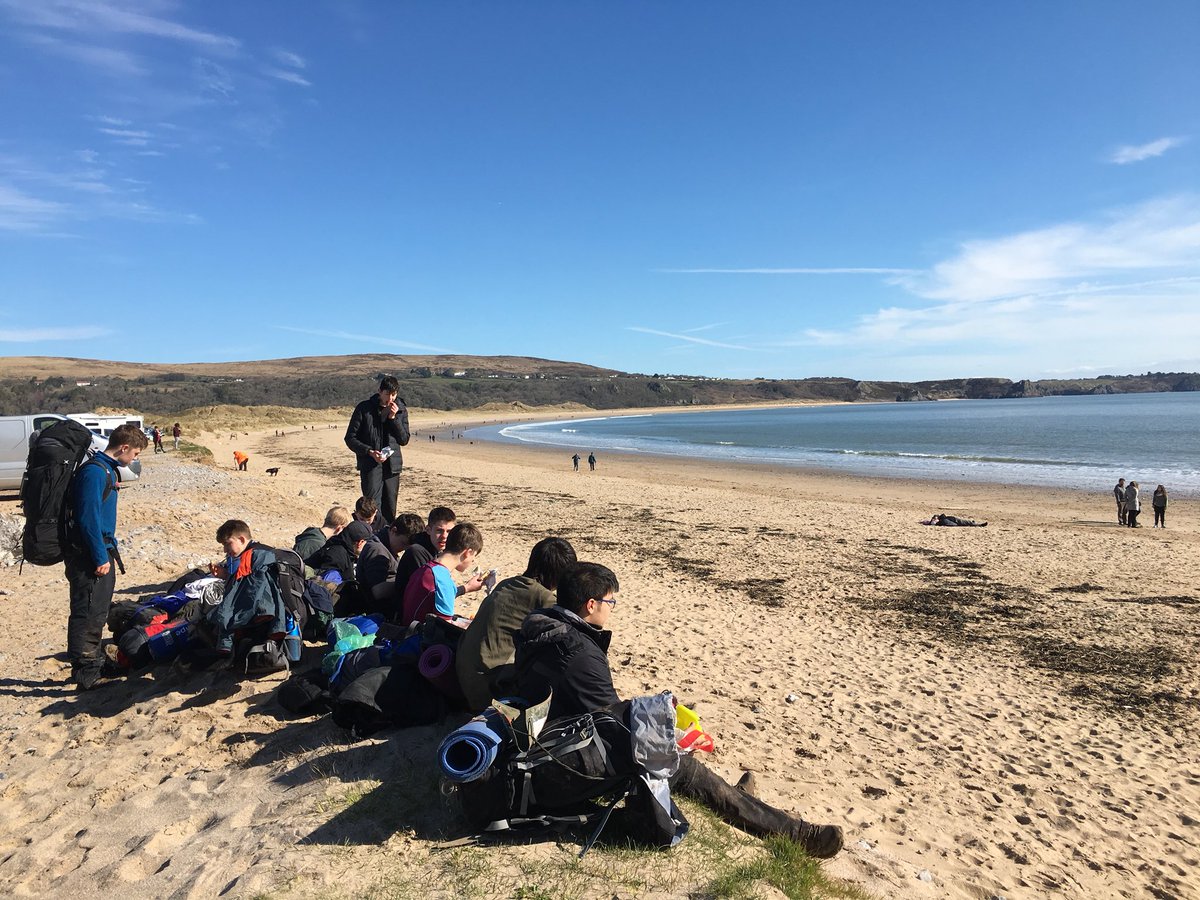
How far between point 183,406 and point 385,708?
90033 mm

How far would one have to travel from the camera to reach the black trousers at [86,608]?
15.5 ft

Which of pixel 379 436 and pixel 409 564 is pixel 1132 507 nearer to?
pixel 379 436

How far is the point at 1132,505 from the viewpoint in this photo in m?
15.6

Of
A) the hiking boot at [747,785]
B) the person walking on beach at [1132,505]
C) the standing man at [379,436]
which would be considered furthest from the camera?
the person walking on beach at [1132,505]

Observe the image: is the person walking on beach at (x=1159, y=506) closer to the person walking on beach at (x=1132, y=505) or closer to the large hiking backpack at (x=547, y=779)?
the person walking on beach at (x=1132, y=505)

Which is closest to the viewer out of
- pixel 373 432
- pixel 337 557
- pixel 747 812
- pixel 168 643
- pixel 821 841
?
pixel 821 841

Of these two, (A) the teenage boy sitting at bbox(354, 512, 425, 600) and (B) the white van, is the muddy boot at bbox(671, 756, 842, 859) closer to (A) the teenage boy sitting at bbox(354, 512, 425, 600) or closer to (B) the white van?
(A) the teenage boy sitting at bbox(354, 512, 425, 600)

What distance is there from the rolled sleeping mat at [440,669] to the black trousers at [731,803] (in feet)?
4.76

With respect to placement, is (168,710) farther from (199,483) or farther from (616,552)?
(199,483)

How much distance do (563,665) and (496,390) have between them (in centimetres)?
13662

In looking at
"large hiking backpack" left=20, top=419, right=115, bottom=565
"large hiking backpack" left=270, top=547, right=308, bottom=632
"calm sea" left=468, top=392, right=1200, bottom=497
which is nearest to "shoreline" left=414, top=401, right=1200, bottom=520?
"calm sea" left=468, top=392, right=1200, bottom=497

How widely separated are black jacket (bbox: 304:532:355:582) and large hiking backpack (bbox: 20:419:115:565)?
210 cm

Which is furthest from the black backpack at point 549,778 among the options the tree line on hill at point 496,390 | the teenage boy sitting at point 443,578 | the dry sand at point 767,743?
the tree line on hill at point 496,390

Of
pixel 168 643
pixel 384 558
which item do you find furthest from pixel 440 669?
pixel 168 643
